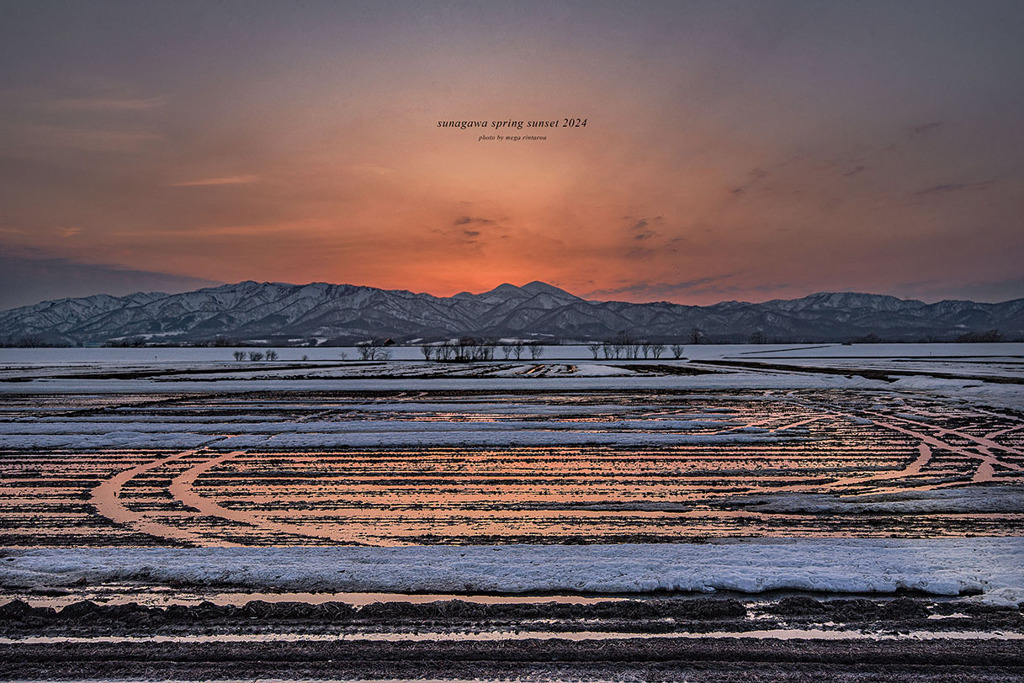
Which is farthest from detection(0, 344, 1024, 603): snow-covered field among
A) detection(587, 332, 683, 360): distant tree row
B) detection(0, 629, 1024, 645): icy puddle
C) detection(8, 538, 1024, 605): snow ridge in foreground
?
detection(587, 332, 683, 360): distant tree row

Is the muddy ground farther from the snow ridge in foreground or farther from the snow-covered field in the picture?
the snow-covered field

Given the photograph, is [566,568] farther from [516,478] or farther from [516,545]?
[516,478]

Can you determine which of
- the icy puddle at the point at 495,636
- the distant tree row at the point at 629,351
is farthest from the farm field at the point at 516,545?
the distant tree row at the point at 629,351

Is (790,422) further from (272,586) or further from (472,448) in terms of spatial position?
(272,586)

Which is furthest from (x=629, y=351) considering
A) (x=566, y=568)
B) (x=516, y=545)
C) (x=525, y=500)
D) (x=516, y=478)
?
Result: (x=566, y=568)

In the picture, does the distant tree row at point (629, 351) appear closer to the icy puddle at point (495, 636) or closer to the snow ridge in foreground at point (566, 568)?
the snow ridge in foreground at point (566, 568)
